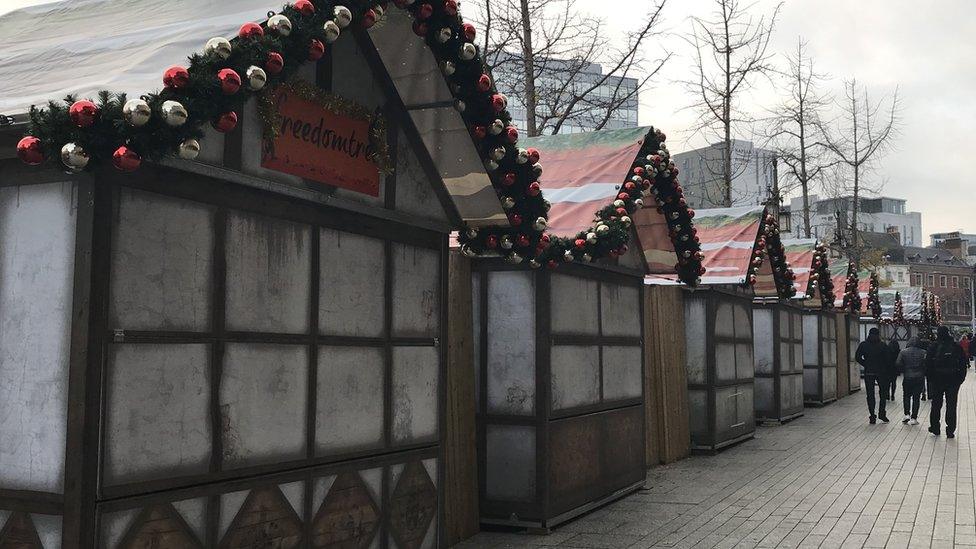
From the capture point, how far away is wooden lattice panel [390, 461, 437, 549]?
686cm

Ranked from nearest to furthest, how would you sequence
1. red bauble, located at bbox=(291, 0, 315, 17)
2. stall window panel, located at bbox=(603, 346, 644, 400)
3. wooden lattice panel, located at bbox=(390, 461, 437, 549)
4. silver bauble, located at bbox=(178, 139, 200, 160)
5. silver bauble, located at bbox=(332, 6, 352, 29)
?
silver bauble, located at bbox=(178, 139, 200, 160) < red bauble, located at bbox=(291, 0, 315, 17) < silver bauble, located at bbox=(332, 6, 352, 29) < wooden lattice panel, located at bbox=(390, 461, 437, 549) < stall window panel, located at bbox=(603, 346, 644, 400)

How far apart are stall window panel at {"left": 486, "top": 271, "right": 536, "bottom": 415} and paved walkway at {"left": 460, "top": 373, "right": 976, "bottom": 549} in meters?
1.31

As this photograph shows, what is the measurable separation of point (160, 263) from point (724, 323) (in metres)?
12.6

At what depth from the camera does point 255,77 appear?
4402 mm

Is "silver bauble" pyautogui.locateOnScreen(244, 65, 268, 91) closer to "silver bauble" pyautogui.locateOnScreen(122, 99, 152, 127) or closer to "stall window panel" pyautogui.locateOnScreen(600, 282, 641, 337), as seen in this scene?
"silver bauble" pyautogui.locateOnScreen(122, 99, 152, 127)

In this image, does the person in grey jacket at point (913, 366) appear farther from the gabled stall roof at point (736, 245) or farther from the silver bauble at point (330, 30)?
the silver bauble at point (330, 30)

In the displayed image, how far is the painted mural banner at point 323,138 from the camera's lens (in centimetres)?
562

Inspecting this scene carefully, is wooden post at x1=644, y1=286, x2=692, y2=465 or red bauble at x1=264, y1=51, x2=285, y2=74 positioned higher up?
red bauble at x1=264, y1=51, x2=285, y2=74

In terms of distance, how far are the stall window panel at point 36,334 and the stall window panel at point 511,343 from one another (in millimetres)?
5334

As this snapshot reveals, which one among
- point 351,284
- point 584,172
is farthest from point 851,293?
point 351,284

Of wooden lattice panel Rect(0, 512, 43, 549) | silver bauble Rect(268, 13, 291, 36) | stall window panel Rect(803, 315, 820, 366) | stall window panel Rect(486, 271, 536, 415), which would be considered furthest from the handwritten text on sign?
stall window panel Rect(803, 315, 820, 366)

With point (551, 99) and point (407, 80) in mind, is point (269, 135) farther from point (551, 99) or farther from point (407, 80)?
point (551, 99)

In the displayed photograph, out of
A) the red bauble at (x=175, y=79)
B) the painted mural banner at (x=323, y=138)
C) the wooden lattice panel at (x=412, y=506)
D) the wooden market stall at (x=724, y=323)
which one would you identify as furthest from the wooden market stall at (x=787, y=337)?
the red bauble at (x=175, y=79)

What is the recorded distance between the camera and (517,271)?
9.23 metres
